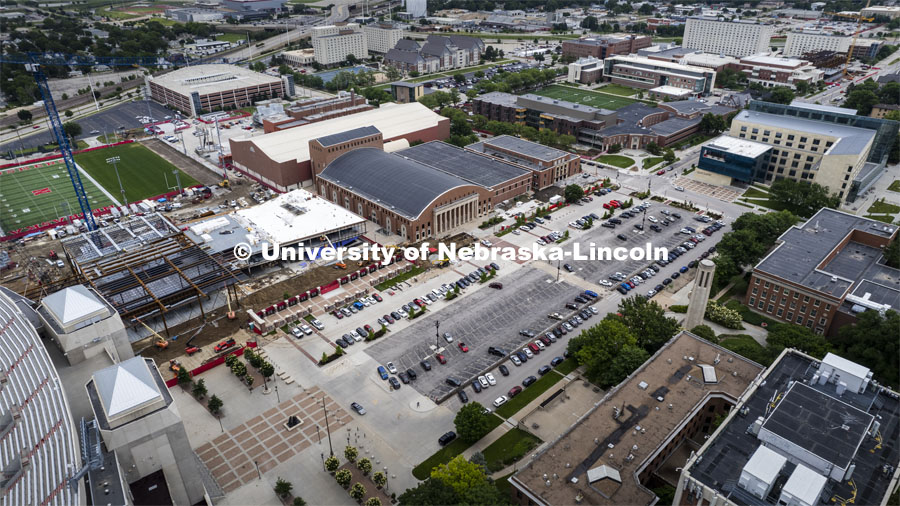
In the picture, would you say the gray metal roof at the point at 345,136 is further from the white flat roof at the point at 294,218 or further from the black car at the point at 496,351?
the black car at the point at 496,351

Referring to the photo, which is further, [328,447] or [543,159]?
[543,159]

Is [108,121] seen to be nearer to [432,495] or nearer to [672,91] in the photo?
[432,495]

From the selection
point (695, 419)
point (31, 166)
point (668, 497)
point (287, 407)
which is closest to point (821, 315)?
point (695, 419)

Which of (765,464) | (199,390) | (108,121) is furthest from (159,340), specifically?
(108,121)

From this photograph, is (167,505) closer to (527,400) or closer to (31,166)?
(527,400)

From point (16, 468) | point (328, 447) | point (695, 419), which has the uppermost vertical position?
point (16, 468)

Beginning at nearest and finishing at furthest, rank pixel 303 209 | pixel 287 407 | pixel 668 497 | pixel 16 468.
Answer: pixel 16 468 → pixel 668 497 → pixel 287 407 → pixel 303 209

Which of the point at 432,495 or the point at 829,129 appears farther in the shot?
the point at 829,129
